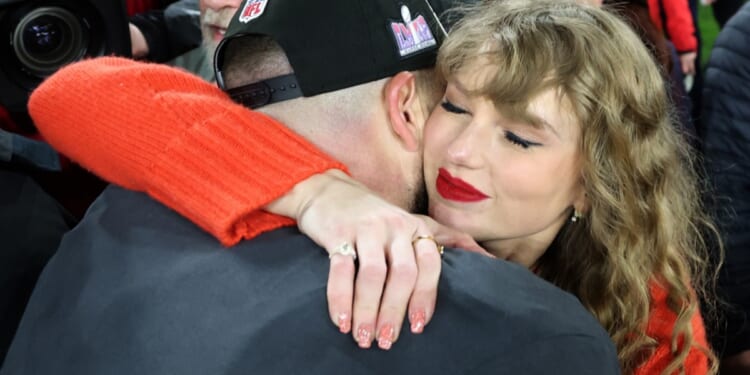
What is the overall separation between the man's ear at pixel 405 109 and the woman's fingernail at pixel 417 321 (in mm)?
412

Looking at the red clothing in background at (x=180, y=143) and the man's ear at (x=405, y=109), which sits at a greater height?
the red clothing in background at (x=180, y=143)

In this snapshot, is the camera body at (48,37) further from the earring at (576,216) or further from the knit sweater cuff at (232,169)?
the earring at (576,216)

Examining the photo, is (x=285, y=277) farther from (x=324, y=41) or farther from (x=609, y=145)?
(x=609, y=145)

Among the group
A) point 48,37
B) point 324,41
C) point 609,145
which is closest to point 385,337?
point 324,41

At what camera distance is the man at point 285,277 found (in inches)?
30.2

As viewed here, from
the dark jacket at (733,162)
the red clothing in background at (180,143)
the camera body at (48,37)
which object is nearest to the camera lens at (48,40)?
the camera body at (48,37)

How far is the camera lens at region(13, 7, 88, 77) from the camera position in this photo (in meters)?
1.64

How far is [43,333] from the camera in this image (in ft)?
3.14

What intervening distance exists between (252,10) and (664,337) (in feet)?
2.57

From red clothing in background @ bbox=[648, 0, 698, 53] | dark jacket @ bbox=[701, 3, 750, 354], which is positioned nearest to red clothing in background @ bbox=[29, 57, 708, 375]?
dark jacket @ bbox=[701, 3, 750, 354]

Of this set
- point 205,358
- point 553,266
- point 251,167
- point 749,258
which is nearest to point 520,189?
point 553,266

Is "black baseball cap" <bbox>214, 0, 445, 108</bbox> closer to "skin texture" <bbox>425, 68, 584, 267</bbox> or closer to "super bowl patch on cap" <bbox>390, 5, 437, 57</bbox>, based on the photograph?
"super bowl patch on cap" <bbox>390, 5, 437, 57</bbox>

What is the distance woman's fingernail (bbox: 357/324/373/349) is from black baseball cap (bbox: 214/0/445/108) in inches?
15.6

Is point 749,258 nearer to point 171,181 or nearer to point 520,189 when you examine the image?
point 520,189
